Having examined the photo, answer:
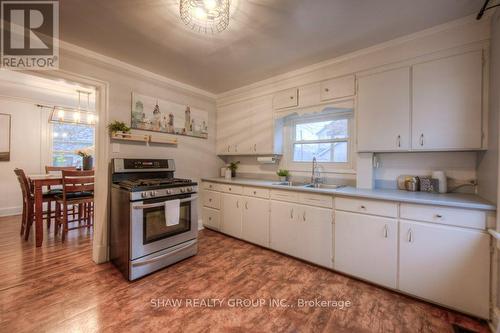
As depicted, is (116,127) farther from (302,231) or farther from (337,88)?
(337,88)

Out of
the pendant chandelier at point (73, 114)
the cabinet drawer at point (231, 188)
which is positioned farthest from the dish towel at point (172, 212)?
the pendant chandelier at point (73, 114)

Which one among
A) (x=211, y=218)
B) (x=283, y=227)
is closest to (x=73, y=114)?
(x=211, y=218)

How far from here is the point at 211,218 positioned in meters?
3.70

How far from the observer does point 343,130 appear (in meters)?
3.01

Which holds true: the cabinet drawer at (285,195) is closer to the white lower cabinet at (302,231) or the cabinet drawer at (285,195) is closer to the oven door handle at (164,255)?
the white lower cabinet at (302,231)

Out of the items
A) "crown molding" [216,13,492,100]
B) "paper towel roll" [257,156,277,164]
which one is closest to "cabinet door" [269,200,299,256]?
"paper towel roll" [257,156,277,164]

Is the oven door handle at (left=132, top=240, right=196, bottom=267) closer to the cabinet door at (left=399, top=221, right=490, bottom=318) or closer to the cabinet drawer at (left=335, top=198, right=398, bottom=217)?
the cabinet drawer at (left=335, top=198, right=398, bottom=217)

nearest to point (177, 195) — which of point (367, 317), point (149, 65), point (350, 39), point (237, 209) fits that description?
point (237, 209)

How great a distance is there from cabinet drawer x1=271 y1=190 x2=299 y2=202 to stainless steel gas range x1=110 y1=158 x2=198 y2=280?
1.04m

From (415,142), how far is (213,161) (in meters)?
3.05

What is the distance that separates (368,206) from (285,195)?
95 cm

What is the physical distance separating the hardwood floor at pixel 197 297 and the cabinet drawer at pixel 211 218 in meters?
0.86

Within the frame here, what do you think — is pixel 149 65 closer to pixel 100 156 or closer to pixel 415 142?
pixel 100 156

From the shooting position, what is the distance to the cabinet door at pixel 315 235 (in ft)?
7.83
